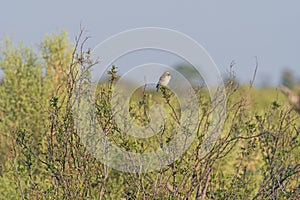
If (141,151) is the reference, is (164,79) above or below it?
above

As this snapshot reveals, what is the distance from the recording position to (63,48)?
28.0m

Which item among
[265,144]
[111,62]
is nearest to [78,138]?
[111,62]

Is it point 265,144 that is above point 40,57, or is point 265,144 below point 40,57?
below

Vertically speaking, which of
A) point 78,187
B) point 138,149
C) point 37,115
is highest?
point 37,115

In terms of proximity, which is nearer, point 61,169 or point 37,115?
point 61,169

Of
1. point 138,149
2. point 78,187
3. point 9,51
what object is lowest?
point 78,187

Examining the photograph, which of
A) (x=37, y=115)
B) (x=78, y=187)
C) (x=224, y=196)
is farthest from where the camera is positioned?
(x=37, y=115)

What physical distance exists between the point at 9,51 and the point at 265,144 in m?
16.2

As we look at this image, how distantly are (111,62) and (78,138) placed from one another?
42.8 inches

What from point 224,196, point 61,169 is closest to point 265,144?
point 224,196

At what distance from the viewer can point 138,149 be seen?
10.1 m

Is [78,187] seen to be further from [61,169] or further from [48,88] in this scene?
[48,88]

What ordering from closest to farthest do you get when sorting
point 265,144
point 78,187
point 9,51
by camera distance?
point 78,187
point 265,144
point 9,51

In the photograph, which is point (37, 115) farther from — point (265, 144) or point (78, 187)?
point (78, 187)
